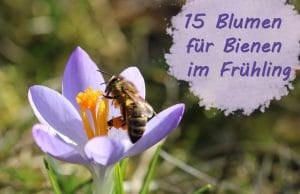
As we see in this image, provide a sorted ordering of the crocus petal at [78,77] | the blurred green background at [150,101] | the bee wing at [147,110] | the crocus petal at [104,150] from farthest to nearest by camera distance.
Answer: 1. the blurred green background at [150,101]
2. the crocus petal at [78,77]
3. the bee wing at [147,110]
4. the crocus petal at [104,150]

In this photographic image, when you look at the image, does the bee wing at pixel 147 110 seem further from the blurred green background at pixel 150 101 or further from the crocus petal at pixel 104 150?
the blurred green background at pixel 150 101

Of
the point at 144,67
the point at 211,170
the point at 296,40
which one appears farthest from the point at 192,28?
the point at 144,67

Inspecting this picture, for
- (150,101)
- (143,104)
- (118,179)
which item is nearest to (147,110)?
(143,104)

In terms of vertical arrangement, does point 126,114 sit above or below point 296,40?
above

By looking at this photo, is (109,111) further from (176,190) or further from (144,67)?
(144,67)

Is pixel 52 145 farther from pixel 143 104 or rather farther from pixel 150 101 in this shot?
pixel 150 101

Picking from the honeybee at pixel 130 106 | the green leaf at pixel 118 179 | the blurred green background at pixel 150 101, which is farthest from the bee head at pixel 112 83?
the blurred green background at pixel 150 101

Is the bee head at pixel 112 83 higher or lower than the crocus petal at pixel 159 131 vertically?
higher
